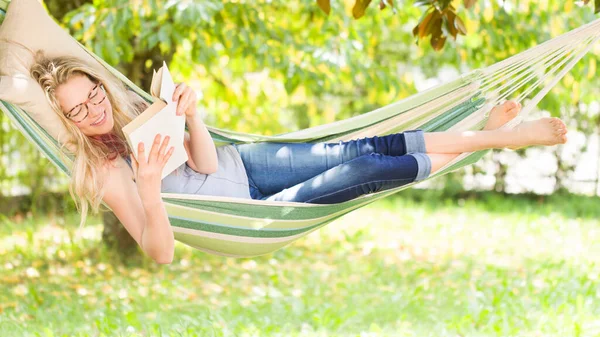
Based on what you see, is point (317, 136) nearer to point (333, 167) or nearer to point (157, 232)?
point (333, 167)

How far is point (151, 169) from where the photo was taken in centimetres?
150

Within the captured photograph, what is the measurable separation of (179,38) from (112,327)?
1.07m

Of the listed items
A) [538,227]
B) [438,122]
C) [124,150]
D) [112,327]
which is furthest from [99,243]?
[538,227]

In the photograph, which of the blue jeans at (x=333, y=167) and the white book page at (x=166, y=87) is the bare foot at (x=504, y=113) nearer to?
the blue jeans at (x=333, y=167)

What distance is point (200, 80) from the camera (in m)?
3.96

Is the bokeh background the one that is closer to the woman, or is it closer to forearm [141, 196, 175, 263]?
the woman

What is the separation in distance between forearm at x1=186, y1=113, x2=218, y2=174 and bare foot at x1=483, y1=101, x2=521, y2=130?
0.78 m

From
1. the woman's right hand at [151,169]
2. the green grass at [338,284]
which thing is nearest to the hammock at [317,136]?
the woman's right hand at [151,169]

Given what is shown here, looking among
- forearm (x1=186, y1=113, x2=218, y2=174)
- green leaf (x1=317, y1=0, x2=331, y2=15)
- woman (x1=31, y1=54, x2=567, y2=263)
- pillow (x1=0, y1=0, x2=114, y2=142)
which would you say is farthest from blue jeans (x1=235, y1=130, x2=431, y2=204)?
pillow (x1=0, y1=0, x2=114, y2=142)

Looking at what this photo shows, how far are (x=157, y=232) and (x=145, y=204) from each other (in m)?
0.09

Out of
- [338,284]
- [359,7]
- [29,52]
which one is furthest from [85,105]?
[338,284]

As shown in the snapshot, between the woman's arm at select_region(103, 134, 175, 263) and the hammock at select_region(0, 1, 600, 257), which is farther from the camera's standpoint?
the hammock at select_region(0, 1, 600, 257)

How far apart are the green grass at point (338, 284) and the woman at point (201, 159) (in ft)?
2.13

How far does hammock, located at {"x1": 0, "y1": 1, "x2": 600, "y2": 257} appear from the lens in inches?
68.1
